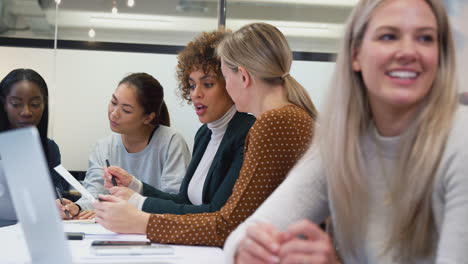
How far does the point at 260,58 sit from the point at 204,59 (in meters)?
0.56

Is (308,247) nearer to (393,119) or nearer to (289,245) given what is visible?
(289,245)

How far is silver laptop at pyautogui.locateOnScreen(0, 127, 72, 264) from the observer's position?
948 millimetres

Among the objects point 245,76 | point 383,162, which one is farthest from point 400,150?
point 245,76

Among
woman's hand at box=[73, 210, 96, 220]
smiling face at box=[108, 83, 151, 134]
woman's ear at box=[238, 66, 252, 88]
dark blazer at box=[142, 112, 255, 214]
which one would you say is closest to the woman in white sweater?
dark blazer at box=[142, 112, 255, 214]

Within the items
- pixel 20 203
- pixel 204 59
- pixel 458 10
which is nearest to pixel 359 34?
pixel 20 203

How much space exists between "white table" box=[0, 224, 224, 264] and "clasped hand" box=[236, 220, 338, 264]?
0.30 meters

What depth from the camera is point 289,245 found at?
1.14 metres

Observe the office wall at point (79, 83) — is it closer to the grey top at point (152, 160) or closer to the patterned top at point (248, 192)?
the grey top at point (152, 160)

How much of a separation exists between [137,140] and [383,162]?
233 centimetres

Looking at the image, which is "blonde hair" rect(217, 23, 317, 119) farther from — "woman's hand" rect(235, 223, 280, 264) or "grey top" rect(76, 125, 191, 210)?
"grey top" rect(76, 125, 191, 210)

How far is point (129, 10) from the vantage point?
13.6 feet

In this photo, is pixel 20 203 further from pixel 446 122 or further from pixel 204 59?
pixel 204 59

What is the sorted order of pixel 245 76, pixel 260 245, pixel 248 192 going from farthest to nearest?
1. pixel 245 76
2. pixel 248 192
3. pixel 260 245

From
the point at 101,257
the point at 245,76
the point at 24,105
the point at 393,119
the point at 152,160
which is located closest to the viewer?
the point at 393,119
